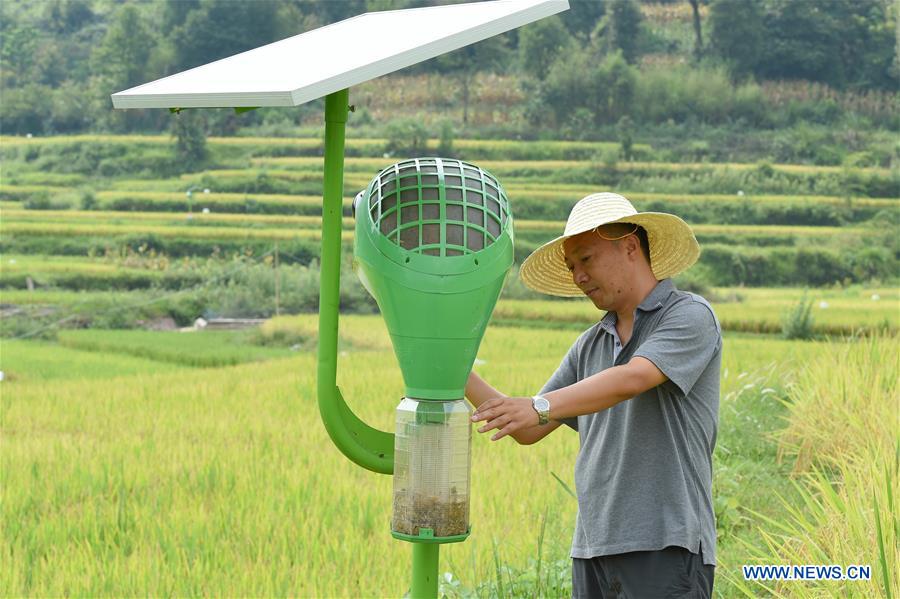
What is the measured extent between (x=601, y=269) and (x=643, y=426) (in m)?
0.32

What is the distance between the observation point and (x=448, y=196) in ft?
6.36

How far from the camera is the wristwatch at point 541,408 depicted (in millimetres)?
1897

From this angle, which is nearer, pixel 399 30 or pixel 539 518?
pixel 399 30

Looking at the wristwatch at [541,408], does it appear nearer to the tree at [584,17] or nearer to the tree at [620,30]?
the tree at [620,30]

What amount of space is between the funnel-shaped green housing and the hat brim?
28 centimetres

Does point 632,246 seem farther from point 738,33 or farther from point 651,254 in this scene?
point 738,33

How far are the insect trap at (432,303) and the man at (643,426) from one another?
0.82 ft

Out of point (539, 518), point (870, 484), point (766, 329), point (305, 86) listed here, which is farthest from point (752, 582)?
point (766, 329)

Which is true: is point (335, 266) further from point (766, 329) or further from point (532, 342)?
point (766, 329)

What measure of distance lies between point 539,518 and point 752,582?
118 cm

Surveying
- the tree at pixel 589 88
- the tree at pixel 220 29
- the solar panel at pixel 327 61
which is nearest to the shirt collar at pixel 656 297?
the solar panel at pixel 327 61

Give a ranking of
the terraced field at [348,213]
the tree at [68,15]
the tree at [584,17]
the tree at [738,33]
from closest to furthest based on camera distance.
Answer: the terraced field at [348,213], the tree at [68,15], the tree at [738,33], the tree at [584,17]

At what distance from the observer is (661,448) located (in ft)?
7.04

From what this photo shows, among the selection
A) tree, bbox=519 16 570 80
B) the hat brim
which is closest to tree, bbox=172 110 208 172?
tree, bbox=519 16 570 80
